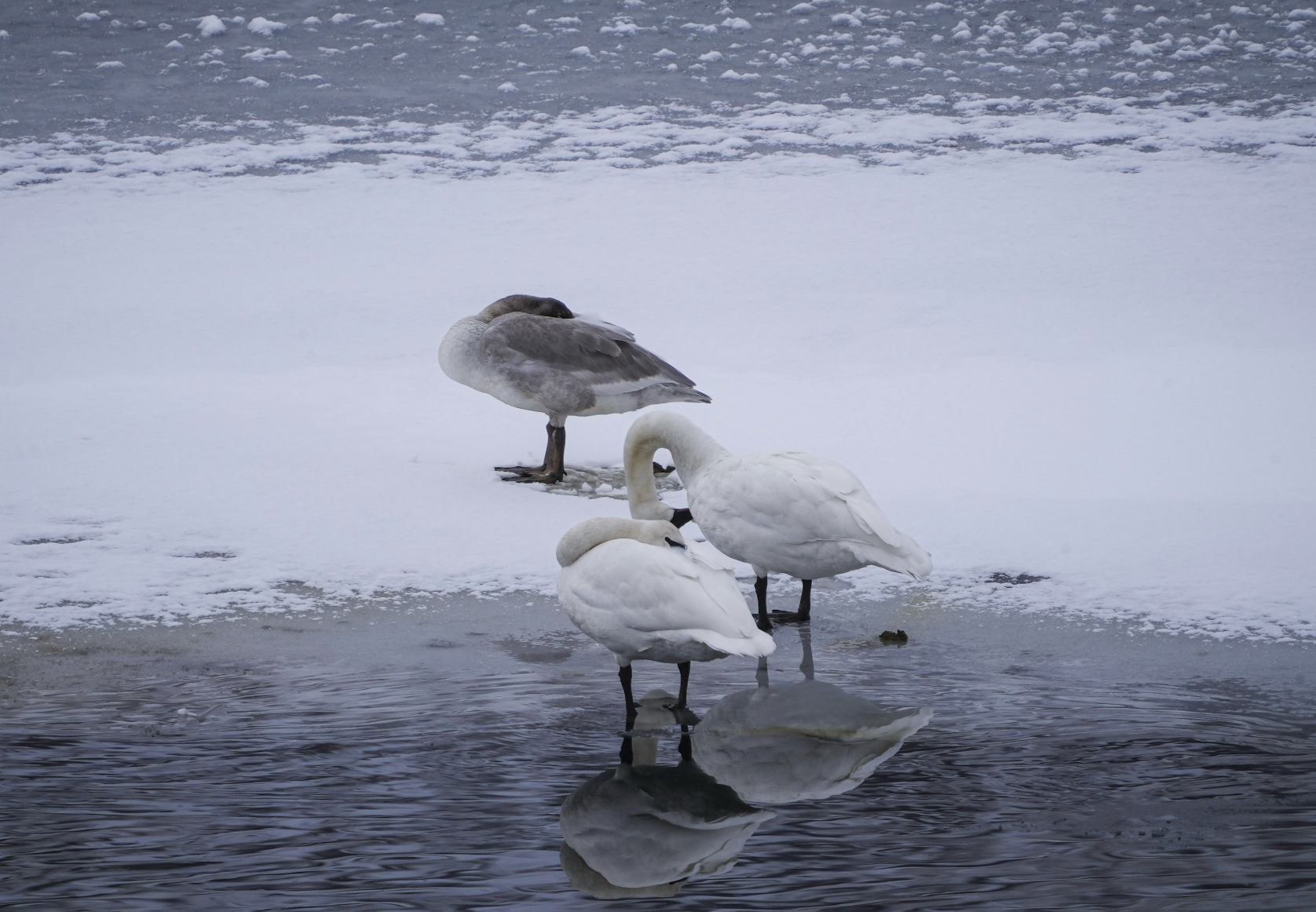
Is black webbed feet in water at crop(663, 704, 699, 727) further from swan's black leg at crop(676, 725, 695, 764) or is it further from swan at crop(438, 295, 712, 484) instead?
swan at crop(438, 295, 712, 484)

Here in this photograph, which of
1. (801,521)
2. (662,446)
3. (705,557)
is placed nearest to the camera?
(705,557)

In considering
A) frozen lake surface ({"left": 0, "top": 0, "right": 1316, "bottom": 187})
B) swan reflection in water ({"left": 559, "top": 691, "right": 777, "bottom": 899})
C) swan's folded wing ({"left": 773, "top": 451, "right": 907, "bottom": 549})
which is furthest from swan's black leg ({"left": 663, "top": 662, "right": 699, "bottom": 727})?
frozen lake surface ({"left": 0, "top": 0, "right": 1316, "bottom": 187})

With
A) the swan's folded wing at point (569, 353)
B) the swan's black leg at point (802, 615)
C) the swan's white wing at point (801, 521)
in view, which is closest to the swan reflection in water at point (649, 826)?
the swan's white wing at point (801, 521)

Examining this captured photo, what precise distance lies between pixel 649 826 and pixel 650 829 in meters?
0.01

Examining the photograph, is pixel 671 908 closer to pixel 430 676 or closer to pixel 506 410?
pixel 430 676

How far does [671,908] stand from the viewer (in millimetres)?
2680

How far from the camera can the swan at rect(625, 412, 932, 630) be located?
4.63m

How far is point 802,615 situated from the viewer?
4941 mm

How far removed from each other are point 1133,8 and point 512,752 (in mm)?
19276

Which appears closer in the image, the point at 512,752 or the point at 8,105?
the point at 512,752

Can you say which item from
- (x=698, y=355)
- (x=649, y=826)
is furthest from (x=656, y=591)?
(x=698, y=355)

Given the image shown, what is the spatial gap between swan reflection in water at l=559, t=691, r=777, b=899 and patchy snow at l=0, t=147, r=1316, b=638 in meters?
1.95

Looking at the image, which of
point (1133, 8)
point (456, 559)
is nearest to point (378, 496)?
point (456, 559)

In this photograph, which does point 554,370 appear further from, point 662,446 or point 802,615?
point 802,615
